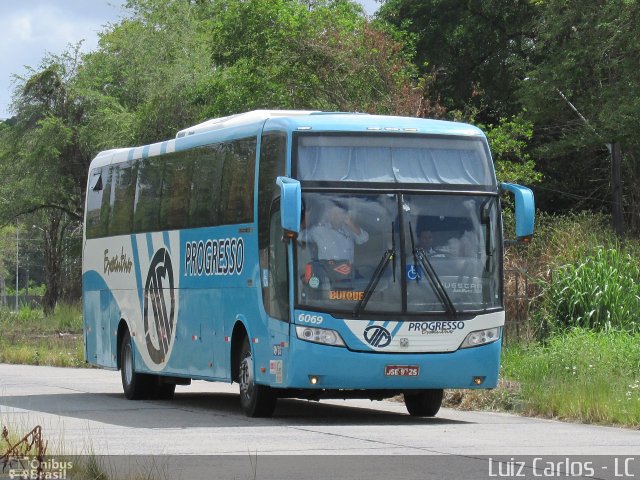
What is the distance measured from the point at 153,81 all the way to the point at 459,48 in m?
12.9

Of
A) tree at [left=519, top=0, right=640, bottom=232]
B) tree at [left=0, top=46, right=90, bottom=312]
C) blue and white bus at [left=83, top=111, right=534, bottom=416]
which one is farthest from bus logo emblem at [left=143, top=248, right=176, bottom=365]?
tree at [left=0, top=46, right=90, bottom=312]

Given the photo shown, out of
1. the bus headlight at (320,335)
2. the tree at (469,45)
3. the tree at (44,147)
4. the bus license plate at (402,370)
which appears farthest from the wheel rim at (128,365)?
the tree at (44,147)

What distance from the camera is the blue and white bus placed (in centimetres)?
1670

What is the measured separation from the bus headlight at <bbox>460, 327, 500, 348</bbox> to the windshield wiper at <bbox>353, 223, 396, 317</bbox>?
3.90 ft

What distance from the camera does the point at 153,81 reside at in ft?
183

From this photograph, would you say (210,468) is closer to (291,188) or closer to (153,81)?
(291,188)

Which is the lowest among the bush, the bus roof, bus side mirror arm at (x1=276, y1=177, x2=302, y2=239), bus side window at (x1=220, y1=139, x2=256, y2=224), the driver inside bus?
the bush

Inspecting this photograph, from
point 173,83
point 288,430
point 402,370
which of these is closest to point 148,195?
point 402,370

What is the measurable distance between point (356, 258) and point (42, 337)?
28.6m

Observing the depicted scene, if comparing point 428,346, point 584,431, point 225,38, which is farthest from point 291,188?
point 225,38

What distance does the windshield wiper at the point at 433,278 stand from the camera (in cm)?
1698

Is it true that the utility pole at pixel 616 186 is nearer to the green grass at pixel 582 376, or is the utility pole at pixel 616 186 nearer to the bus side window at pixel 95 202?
the green grass at pixel 582 376

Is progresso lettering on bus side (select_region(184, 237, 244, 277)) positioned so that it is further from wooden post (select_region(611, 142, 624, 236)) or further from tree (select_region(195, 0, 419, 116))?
wooden post (select_region(611, 142, 624, 236))

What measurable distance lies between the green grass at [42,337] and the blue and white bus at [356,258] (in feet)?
55.5
